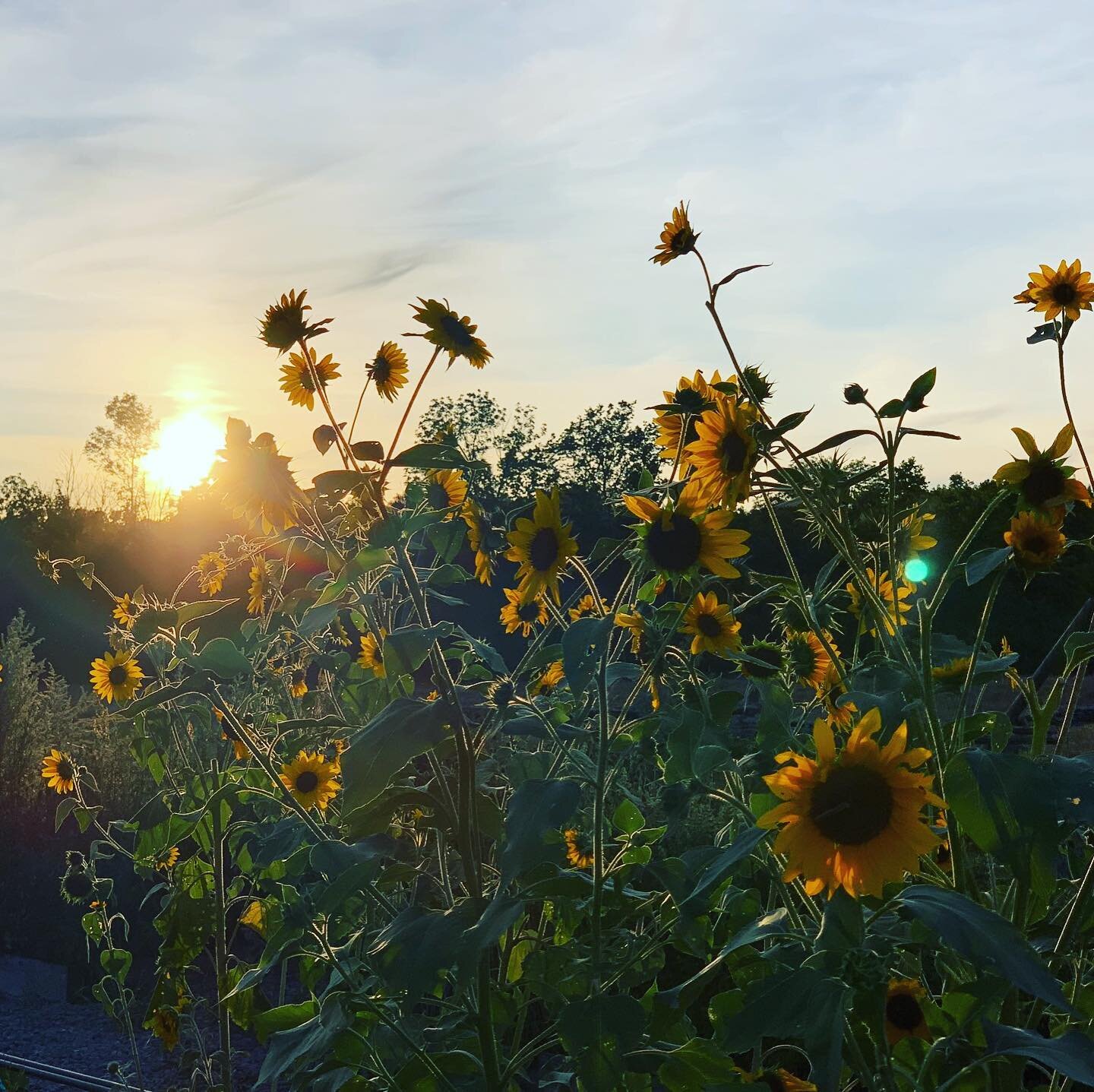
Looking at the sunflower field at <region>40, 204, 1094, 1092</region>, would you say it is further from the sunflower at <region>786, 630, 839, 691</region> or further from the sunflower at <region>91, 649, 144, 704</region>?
the sunflower at <region>91, 649, 144, 704</region>

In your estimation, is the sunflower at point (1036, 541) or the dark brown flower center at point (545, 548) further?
the dark brown flower center at point (545, 548)

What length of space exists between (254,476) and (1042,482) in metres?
1.04

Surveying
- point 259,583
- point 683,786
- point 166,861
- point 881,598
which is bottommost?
point 166,861

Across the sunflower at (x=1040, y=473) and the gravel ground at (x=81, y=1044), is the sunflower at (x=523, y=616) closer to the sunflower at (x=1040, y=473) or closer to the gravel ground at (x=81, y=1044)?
the sunflower at (x=1040, y=473)

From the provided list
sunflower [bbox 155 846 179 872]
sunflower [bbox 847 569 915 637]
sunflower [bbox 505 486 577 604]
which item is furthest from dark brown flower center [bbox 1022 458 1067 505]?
sunflower [bbox 155 846 179 872]

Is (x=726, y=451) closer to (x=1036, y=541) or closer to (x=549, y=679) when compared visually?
(x=1036, y=541)

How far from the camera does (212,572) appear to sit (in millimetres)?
2842

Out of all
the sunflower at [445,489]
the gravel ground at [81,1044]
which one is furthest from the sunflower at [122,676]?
the sunflower at [445,489]

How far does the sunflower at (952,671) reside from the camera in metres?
1.62

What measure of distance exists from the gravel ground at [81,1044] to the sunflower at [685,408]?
2.33m

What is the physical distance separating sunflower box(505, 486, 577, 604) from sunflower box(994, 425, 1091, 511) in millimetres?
599

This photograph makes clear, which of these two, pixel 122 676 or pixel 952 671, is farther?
pixel 122 676

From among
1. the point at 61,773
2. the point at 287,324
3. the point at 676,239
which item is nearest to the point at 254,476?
the point at 287,324

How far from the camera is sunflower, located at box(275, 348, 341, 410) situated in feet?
5.48
